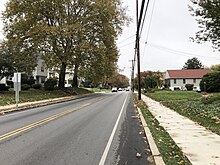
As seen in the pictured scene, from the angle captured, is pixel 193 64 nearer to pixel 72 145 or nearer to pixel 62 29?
pixel 62 29

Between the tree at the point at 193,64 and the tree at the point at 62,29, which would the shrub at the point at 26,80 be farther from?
the tree at the point at 193,64

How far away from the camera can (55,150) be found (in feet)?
26.4

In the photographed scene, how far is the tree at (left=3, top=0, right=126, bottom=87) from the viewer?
37969mm

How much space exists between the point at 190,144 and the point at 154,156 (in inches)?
70.8

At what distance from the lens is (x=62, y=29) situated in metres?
36.8

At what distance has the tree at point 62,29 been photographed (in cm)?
3797

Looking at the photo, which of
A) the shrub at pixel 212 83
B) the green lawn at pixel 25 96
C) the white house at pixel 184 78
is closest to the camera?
the green lawn at pixel 25 96

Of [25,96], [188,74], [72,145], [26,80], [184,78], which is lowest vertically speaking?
[72,145]

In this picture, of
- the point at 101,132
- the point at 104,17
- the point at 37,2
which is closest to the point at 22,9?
the point at 37,2

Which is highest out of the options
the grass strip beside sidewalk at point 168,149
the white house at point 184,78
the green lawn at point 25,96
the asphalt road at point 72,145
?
the white house at point 184,78

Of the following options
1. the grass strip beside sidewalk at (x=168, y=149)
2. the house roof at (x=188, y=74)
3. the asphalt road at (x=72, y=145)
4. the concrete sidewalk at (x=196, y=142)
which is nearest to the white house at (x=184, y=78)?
the house roof at (x=188, y=74)

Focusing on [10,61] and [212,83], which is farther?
[212,83]

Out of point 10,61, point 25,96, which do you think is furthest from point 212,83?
point 10,61

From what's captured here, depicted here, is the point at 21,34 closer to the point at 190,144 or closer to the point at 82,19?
the point at 82,19
